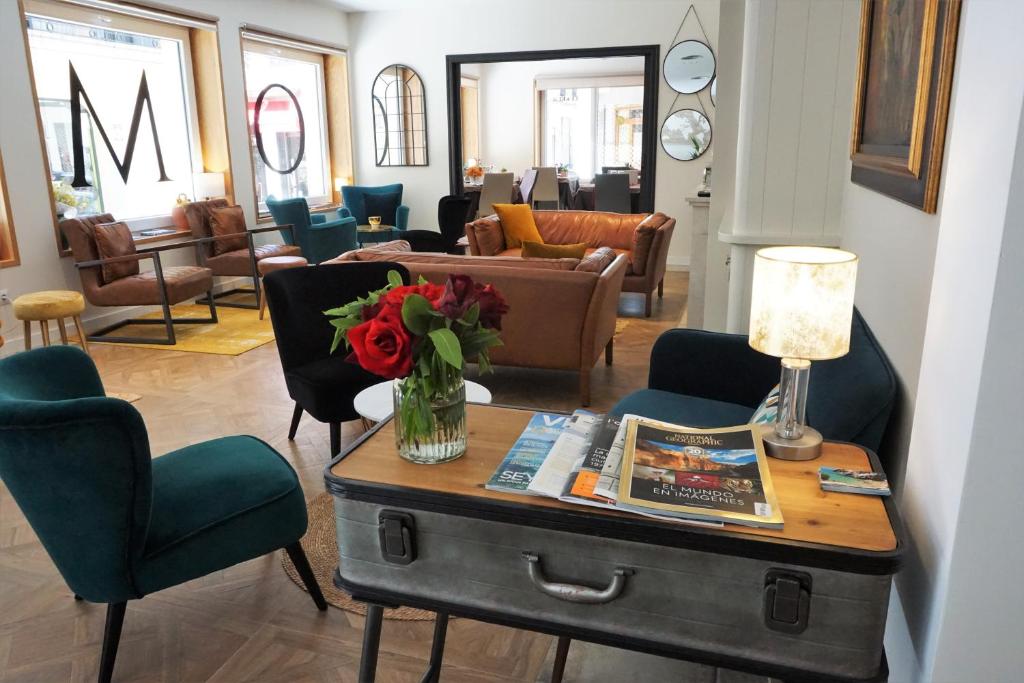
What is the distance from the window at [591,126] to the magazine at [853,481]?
12456mm

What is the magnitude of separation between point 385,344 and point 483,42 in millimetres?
8203

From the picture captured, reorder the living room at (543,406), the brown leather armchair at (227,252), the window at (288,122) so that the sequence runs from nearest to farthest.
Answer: the living room at (543,406) → the brown leather armchair at (227,252) → the window at (288,122)

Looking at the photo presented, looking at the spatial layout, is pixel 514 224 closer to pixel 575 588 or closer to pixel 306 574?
pixel 306 574

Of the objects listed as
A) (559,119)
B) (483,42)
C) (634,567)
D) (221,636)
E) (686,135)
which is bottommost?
(221,636)

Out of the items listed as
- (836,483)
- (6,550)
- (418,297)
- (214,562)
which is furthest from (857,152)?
(6,550)

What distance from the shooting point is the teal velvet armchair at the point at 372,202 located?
8.89 metres

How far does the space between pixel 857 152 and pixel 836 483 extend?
1.41 meters

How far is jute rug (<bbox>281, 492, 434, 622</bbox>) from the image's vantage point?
2.27 meters

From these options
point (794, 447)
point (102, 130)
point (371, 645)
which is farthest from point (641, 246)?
point (371, 645)

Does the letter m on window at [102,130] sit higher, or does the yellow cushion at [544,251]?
the letter m on window at [102,130]

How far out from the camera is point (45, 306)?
14.9 ft

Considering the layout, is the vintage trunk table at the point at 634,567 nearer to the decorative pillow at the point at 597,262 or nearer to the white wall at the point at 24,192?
the decorative pillow at the point at 597,262

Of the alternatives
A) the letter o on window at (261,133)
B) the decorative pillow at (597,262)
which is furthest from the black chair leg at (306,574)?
the letter o on window at (261,133)

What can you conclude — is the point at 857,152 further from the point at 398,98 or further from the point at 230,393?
the point at 398,98
